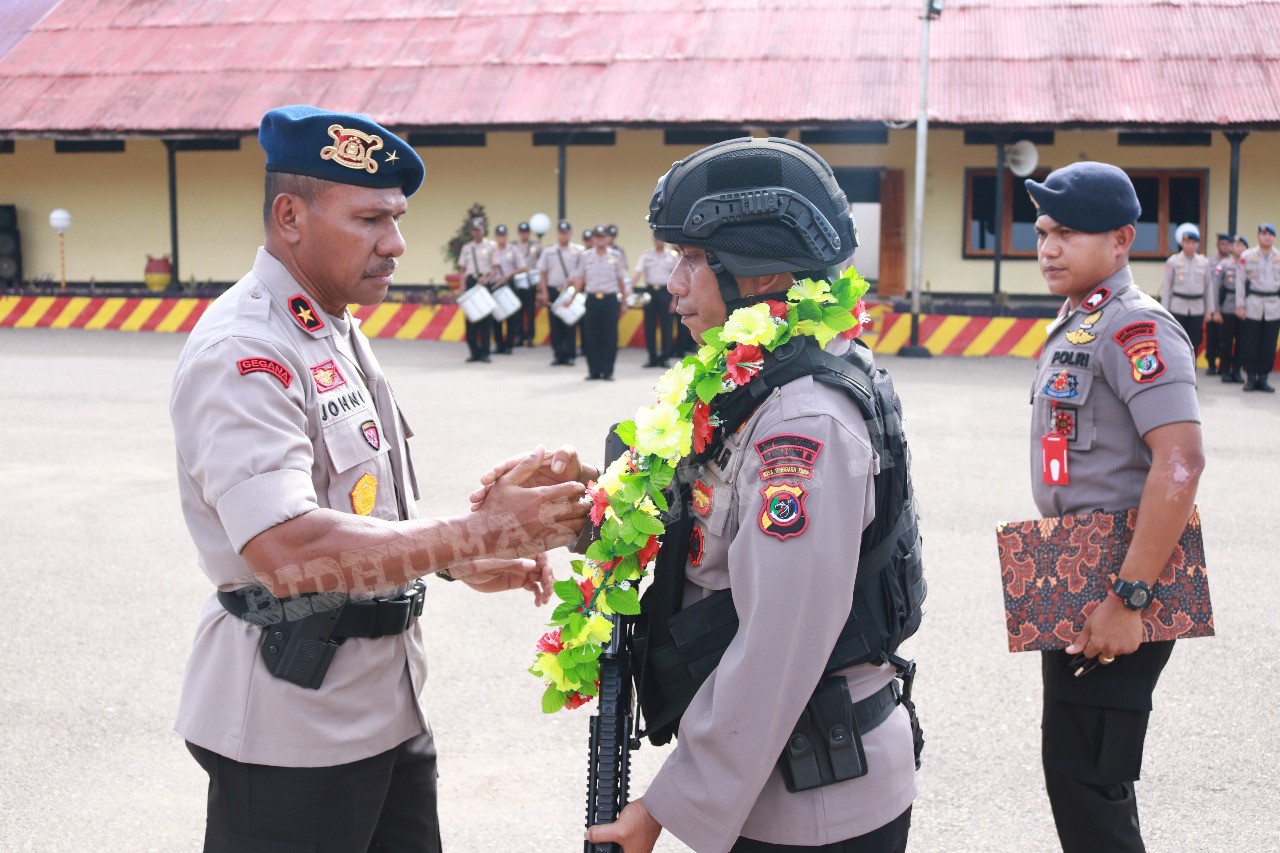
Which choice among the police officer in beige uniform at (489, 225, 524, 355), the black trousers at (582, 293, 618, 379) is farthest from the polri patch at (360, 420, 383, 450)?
the police officer in beige uniform at (489, 225, 524, 355)

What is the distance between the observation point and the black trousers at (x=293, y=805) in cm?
250

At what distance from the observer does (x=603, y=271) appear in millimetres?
17891

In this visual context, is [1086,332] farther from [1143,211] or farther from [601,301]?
[1143,211]

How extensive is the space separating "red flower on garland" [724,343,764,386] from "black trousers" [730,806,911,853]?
0.83m

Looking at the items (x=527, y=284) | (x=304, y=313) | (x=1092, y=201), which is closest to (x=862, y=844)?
(x=304, y=313)

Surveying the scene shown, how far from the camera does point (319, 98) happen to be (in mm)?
22734

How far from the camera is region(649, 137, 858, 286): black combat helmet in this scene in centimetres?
224

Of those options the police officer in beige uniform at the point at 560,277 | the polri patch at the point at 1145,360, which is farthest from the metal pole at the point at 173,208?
the polri patch at the point at 1145,360

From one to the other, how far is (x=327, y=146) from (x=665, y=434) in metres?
0.93

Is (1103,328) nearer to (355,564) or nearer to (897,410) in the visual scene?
(897,410)

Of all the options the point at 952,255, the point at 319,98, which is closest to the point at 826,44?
the point at 952,255

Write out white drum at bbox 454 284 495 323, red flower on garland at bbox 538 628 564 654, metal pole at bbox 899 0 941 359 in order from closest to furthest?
red flower on garland at bbox 538 628 564 654
white drum at bbox 454 284 495 323
metal pole at bbox 899 0 941 359

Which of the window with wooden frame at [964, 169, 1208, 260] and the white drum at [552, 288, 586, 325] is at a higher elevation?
the window with wooden frame at [964, 169, 1208, 260]

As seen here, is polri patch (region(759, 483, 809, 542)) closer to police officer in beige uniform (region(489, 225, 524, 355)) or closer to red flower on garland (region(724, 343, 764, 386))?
red flower on garland (region(724, 343, 764, 386))
